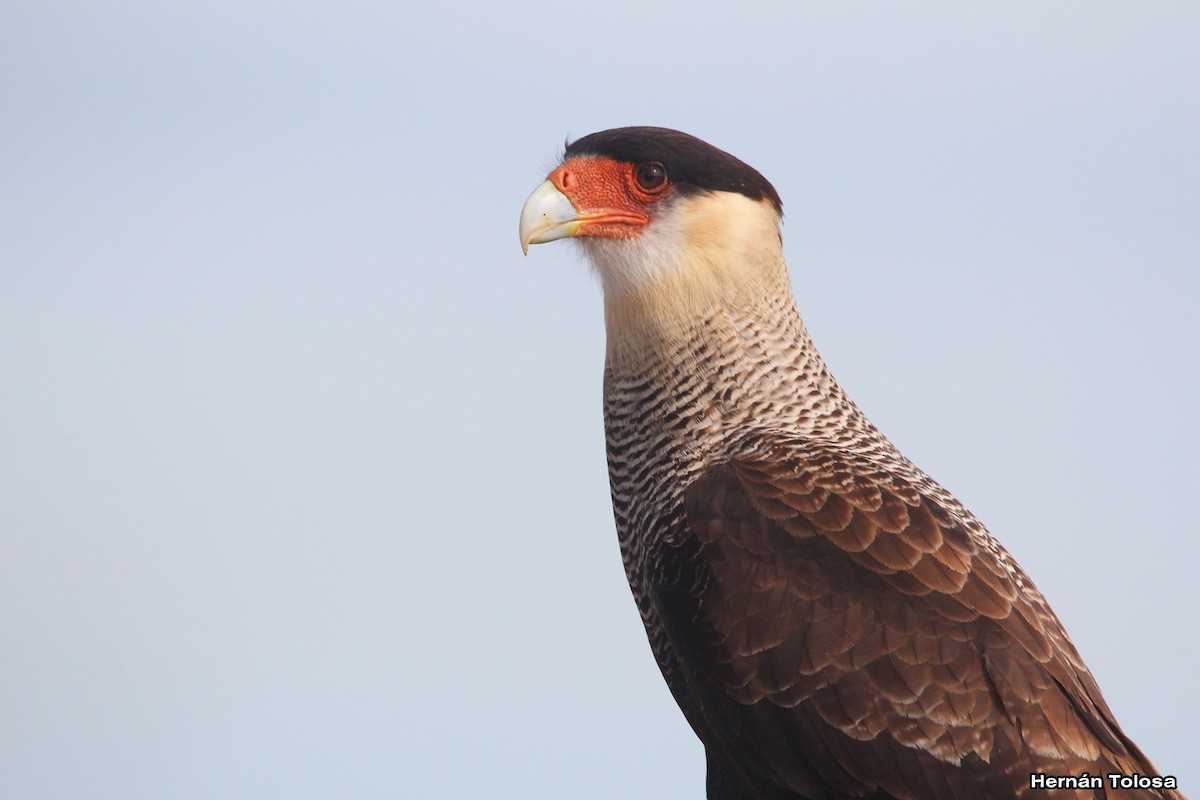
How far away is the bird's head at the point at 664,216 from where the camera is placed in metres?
6.11

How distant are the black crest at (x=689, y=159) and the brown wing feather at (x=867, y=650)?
1131 mm

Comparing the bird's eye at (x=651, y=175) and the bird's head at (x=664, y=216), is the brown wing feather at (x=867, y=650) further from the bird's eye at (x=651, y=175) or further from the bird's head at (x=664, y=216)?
the bird's eye at (x=651, y=175)

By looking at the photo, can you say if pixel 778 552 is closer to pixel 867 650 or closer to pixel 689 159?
pixel 867 650

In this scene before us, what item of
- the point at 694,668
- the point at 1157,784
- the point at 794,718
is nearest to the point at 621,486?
the point at 694,668

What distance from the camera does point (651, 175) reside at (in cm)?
618

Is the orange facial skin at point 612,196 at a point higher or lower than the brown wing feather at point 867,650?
higher

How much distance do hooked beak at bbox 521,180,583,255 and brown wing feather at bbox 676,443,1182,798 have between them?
3.97ft

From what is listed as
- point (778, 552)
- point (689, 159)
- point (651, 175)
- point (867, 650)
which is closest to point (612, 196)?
point (651, 175)

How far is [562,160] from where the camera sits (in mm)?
6574

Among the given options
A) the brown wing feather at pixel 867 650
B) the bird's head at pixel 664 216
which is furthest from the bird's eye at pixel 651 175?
the brown wing feather at pixel 867 650

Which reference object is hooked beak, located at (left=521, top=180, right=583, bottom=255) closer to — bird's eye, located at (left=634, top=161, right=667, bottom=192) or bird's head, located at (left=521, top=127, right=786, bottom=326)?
bird's head, located at (left=521, top=127, right=786, bottom=326)

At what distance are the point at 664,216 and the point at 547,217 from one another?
1.53 ft

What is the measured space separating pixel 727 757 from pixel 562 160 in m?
2.56

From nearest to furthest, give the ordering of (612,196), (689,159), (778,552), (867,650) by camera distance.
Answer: (867,650), (778,552), (689,159), (612,196)
